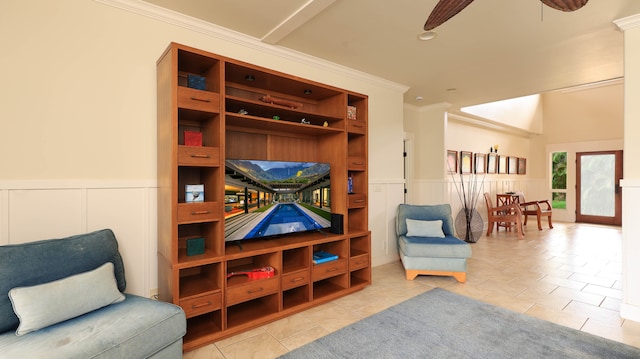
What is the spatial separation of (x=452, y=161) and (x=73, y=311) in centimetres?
669

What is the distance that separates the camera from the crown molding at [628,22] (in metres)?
2.71

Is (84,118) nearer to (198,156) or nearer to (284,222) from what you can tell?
(198,156)

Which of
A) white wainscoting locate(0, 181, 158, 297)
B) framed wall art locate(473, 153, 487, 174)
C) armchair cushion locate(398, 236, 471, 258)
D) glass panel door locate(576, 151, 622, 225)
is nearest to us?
white wainscoting locate(0, 181, 158, 297)

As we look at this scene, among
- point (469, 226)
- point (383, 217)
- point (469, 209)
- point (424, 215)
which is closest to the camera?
point (424, 215)

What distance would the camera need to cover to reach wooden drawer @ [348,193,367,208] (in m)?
3.41

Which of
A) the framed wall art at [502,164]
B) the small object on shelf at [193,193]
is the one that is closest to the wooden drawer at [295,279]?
the small object on shelf at [193,193]

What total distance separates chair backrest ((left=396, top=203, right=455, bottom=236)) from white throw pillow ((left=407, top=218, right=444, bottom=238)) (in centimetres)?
16

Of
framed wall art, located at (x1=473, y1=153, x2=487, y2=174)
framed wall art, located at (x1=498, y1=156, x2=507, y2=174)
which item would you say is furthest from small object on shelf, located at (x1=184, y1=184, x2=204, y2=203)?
framed wall art, located at (x1=498, y1=156, x2=507, y2=174)

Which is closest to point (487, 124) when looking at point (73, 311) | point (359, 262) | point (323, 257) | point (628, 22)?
point (628, 22)

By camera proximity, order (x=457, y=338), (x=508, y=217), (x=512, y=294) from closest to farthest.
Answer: (x=457, y=338) → (x=512, y=294) → (x=508, y=217)

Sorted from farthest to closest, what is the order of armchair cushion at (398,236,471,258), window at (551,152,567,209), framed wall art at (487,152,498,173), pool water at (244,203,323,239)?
window at (551,152,567,209), framed wall art at (487,152,498,173), armchair cushion at (398,236,471,258), pool water at (244,203,323,239)

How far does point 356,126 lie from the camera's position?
11.3 feet

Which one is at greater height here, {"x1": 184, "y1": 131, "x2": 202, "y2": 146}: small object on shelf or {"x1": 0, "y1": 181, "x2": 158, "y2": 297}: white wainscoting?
{"x1": 184, "y1": 131, "x2": 202, "y2": 146}: small object on shelf

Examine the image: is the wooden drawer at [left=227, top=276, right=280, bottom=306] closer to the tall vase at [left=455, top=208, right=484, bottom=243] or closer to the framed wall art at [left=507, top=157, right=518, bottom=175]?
the tall vase at [left=455, top=208, right=484, bottom=243]
